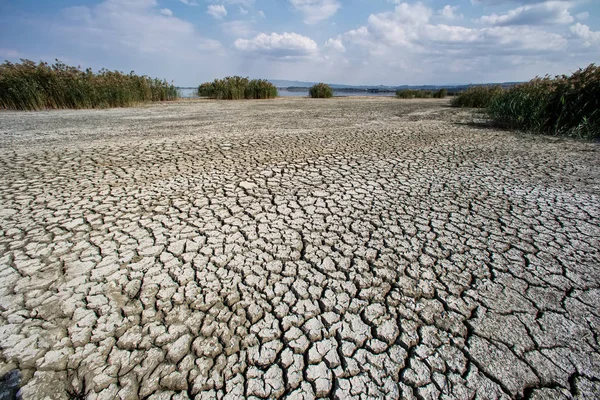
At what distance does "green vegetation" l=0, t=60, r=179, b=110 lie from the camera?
8969mm

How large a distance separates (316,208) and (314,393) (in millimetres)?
1486

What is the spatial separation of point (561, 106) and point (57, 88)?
570 inches

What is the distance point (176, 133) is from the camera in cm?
543

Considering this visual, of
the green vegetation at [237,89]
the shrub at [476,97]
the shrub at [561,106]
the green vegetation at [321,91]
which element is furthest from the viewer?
the green vegetation at [321,91]

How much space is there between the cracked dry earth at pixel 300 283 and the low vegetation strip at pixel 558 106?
2915mm

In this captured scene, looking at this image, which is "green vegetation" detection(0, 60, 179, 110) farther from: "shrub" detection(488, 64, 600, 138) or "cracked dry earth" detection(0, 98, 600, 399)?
"shrub" detection(488, 64, 600, 138)

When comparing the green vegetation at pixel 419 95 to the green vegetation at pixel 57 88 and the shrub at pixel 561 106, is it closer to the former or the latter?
the shrub at pixel 561 106

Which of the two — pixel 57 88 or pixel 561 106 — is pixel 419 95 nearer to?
pixel 561 106

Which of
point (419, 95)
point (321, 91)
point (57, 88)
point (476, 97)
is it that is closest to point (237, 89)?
point (321, 91)

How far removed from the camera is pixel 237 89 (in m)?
17.0

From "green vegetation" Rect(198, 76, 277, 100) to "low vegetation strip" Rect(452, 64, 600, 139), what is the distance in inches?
562

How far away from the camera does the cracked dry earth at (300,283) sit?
3.47 feet

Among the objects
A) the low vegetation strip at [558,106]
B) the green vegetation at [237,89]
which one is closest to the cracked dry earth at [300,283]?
the low vegetation strip at [558,106]

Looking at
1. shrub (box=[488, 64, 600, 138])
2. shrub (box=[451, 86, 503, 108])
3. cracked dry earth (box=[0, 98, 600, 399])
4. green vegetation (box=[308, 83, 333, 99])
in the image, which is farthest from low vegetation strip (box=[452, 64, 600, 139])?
green vegetation (box=[308, 83, 333, 99])
